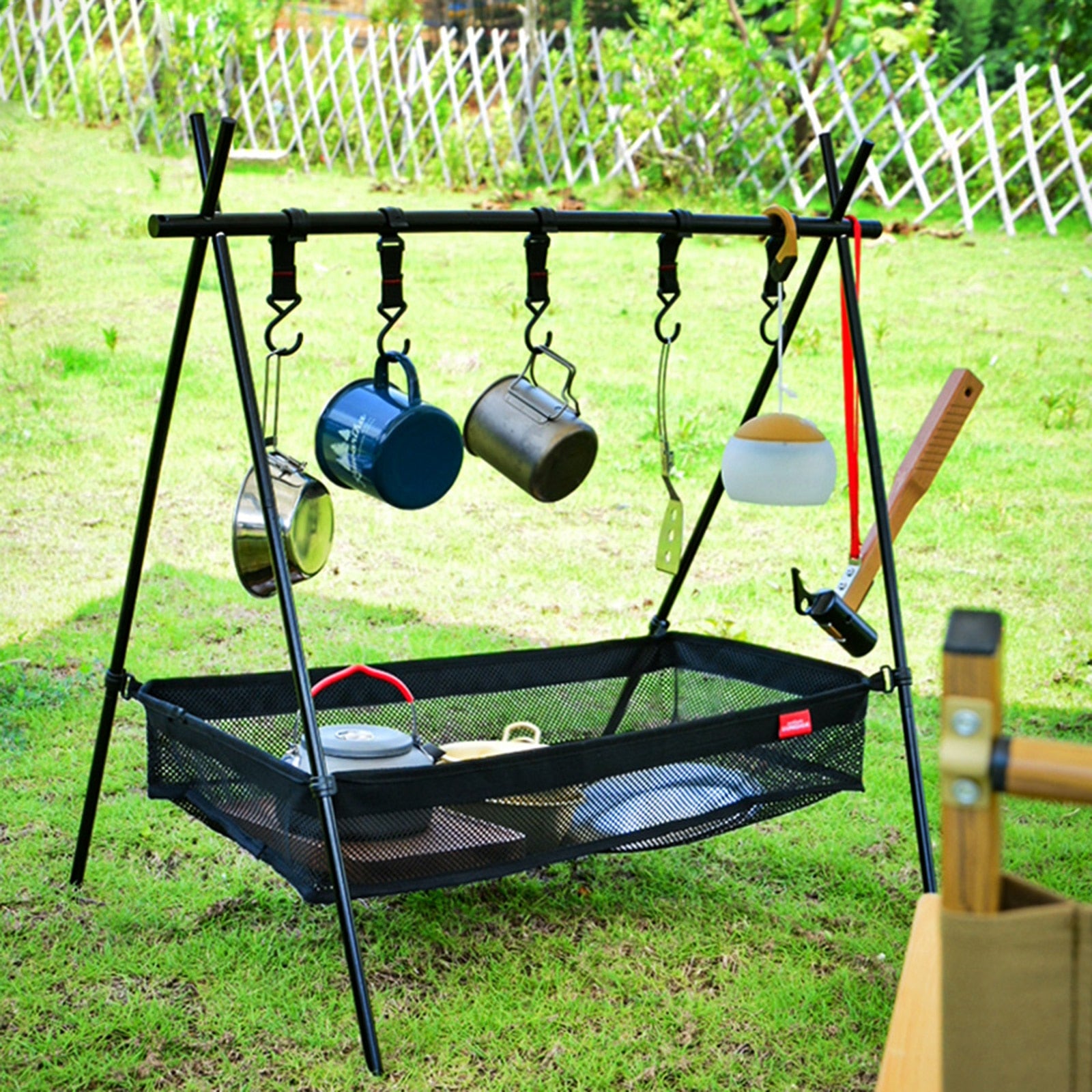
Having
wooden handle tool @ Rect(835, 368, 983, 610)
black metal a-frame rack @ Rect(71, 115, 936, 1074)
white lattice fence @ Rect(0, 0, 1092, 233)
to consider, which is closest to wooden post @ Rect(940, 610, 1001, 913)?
black metal a-frame rack @ Rect(71, 115, 936, 1074)

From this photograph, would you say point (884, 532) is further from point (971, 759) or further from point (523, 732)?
point (971, 759)

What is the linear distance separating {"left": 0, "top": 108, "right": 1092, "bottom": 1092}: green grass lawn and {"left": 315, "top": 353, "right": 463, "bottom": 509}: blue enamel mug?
2.52 feet

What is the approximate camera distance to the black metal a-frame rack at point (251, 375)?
5.64 ft

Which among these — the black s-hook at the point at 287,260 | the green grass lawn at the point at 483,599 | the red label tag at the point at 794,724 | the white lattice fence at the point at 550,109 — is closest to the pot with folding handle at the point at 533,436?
the black s-hook at the point at 287,260

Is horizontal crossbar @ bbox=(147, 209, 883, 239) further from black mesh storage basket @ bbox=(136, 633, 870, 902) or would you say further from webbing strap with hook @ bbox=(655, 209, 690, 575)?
black mesh storage basket @ bbox=(136, 633, 870, 902)

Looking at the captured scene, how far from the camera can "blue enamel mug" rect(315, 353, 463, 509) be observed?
1.85 metres

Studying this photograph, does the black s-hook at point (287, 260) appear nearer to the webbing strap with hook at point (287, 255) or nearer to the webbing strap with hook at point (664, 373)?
the webbing strap with hook at point (287, 255)

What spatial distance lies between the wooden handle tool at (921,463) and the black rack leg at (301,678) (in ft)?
3.10

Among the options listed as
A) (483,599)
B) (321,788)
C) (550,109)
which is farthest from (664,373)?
(550,109)

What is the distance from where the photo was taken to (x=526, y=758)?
1.88m

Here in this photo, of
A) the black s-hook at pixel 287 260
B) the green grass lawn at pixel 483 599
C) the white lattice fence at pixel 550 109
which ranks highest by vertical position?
the white lattice fence at pixel 550 109

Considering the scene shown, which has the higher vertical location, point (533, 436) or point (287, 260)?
point (287, 260)

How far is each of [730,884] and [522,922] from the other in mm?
398

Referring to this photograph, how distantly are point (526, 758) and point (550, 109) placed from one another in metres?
7.06
